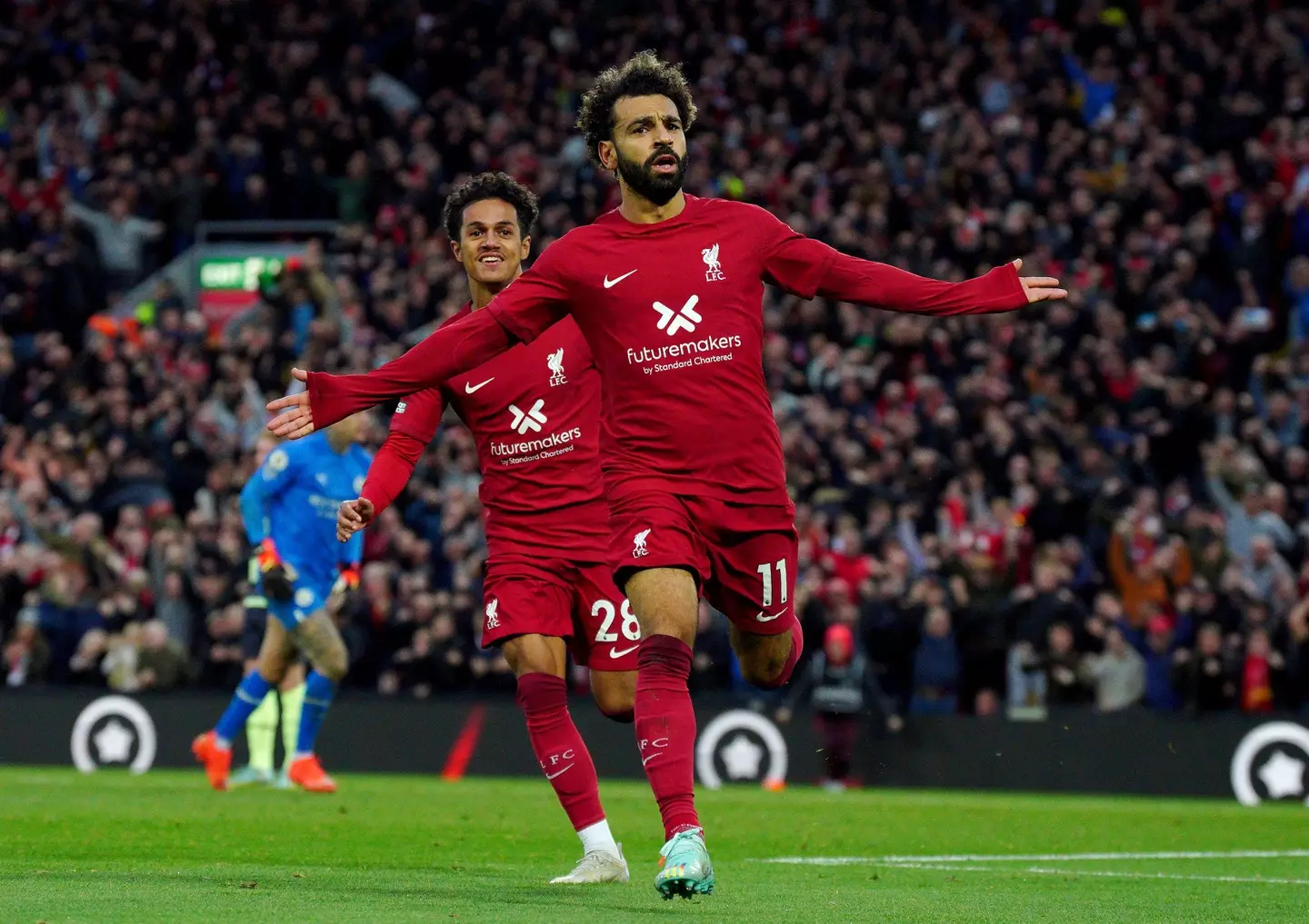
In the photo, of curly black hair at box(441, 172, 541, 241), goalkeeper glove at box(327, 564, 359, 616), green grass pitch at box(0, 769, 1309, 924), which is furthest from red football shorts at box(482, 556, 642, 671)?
goalkeeper glove at box(327, 564, 359, 616)

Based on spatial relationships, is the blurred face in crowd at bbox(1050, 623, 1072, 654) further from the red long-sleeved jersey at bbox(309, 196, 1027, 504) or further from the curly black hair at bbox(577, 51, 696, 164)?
the curly black hair at bbox(577, 51, 696, 164)

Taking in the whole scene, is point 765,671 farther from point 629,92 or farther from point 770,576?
point 629,92

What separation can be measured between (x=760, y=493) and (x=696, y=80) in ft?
63.8

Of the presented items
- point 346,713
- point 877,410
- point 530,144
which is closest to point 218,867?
point 346,713

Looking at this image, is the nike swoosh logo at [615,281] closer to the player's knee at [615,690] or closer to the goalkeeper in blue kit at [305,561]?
the player's knee at [615,690]

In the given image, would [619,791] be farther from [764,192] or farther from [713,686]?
[764,192]

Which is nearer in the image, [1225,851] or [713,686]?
[1225,851]

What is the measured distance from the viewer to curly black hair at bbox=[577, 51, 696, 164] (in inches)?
302

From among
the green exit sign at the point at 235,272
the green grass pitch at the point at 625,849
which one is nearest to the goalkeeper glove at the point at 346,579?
the green grass pitch at the point at 625,849

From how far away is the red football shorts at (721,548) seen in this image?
7.34 metres

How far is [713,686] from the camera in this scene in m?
19.7

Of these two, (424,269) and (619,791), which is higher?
(424,269)

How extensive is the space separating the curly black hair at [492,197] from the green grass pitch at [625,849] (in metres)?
2.82

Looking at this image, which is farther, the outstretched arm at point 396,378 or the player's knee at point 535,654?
the player's knee at point 535,654
